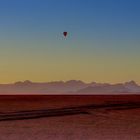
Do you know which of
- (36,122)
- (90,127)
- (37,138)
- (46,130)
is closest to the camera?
(37,138)

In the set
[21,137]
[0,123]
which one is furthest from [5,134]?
[0,123]

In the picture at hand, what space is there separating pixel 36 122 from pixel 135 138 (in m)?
9.10

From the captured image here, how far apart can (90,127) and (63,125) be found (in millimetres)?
2009

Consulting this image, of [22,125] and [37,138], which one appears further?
[22,125]

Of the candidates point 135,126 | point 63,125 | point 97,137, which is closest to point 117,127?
point 135,126

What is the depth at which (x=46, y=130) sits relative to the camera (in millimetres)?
24750

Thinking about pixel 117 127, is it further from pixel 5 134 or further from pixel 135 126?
pixel 5 134

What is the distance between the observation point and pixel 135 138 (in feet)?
70.9

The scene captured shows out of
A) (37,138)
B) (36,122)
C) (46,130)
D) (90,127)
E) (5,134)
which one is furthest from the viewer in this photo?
(36,122)

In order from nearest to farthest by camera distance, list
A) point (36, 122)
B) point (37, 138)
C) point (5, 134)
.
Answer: point (37, 138) → point (5, 134) → point (36, 122)

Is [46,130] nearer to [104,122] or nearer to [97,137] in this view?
[97,137]

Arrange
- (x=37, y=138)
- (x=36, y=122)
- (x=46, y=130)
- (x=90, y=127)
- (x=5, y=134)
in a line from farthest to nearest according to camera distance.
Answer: (x=36, y=122), (x=90, y=127), (x=46, y=130), (x=5, y=134), (x=37, y=138)

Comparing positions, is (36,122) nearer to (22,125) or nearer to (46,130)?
(22,125)

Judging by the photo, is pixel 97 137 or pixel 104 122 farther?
pixel 104 122
